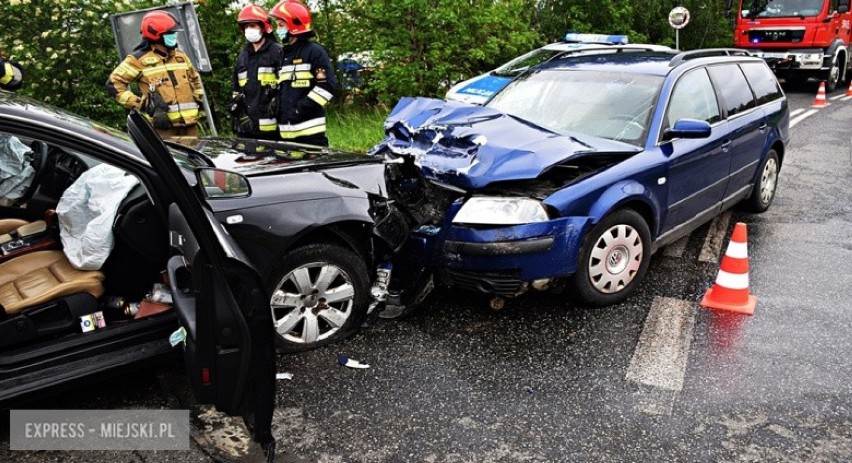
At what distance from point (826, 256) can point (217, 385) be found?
469 cm

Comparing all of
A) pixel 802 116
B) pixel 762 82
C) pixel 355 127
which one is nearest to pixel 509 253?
pixel 762 82

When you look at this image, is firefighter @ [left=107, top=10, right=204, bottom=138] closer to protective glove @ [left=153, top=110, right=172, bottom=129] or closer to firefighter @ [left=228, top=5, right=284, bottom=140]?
protective glove @ [left=153, top=110, right=172, bottom=129]

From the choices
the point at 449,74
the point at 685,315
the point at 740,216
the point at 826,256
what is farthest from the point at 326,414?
the point at 449,74

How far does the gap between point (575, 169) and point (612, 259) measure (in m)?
0.61

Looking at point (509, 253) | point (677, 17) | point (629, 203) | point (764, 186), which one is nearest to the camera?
point (509, 253)

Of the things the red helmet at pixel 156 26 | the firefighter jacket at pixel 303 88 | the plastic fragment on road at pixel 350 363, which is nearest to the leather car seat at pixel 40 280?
the plastic fragment on road at pixel 350 363

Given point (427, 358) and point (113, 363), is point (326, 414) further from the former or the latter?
point (113, 363)

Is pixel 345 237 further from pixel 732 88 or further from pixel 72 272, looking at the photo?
pixel 732 88

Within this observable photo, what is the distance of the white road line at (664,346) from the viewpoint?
340cm

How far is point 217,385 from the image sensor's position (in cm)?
241

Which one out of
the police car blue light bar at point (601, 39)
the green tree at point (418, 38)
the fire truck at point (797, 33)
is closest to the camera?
the green tree at point (418, 38)

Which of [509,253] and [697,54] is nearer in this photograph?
[509,253]

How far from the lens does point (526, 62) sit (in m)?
9.88

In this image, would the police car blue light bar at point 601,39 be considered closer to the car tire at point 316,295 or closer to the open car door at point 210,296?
the car tire at point 316,295
